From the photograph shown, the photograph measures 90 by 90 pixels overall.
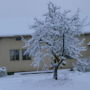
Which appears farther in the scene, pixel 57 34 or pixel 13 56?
pixel 13 56

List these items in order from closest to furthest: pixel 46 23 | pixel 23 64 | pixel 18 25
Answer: pixel 46 23 → pixel 23 64 → pixel 18 25

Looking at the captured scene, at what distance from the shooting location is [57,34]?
1441 centimetres

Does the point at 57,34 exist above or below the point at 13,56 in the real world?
above

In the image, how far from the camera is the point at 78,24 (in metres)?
14.8

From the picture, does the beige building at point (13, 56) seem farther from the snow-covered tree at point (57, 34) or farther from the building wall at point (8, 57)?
the snow-covered tree at point (57, 34)

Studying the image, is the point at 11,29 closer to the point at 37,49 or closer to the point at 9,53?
the point at 9,53

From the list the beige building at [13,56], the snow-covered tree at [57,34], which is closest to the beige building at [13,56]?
the beige building at [13,56]

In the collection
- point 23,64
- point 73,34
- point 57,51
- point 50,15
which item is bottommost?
point 23,64

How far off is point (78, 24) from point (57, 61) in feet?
8.33

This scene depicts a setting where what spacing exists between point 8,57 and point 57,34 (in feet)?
39.0

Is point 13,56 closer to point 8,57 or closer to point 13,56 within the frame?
point 13,56

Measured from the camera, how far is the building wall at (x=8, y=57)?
82.8 feet

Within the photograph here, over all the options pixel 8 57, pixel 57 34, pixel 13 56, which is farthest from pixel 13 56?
pixel 57 34

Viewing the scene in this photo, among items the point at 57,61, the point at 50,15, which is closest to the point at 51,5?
the point at 50,15
